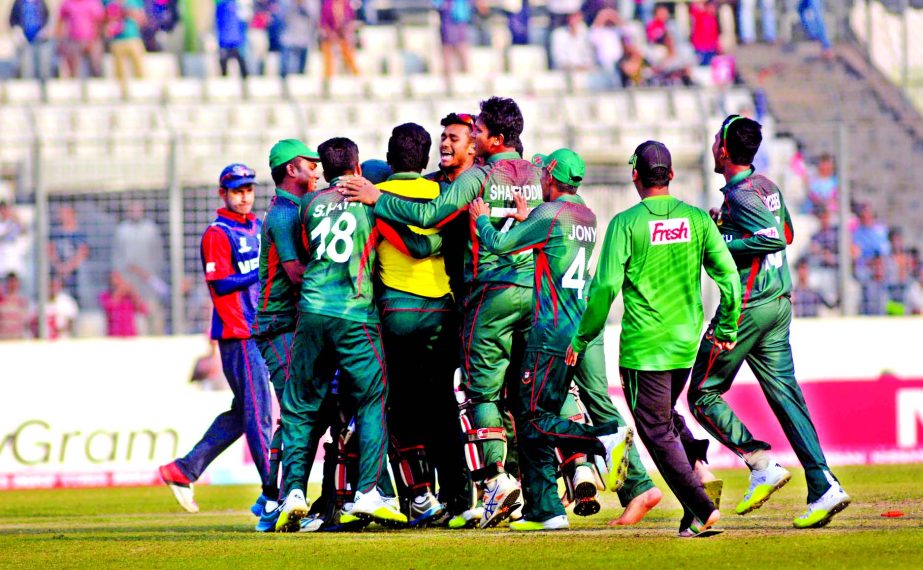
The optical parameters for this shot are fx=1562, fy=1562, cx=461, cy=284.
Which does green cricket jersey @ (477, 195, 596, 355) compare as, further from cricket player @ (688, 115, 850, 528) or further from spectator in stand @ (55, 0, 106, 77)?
spectator in stand @ (55, 0, 106, 77)

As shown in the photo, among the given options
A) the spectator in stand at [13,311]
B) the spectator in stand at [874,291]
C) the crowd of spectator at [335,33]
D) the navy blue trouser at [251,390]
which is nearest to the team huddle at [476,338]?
the navy blue trouser at [251,390]

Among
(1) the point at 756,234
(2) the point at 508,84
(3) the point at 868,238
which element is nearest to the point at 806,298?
(3) the point at 868,238

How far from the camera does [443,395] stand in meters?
9.98

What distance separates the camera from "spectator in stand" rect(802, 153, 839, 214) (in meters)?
18.4

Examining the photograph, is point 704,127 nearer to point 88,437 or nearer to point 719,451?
point 719,451

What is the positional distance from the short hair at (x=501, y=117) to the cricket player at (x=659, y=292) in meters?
1.29

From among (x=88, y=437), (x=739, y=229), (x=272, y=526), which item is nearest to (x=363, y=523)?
(x=272, y=526)

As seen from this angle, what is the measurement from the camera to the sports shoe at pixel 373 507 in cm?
934

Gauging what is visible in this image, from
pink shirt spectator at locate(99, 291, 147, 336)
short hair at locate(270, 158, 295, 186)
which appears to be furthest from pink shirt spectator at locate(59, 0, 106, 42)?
short hair at locate(270, 158, 295, 186)

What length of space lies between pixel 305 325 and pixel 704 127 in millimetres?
10164

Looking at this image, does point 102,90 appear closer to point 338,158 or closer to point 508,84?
point 508,84

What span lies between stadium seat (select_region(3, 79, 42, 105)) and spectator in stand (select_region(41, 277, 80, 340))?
7.56m

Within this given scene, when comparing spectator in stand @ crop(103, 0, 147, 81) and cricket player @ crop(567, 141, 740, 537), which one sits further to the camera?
spectator in stand @ crop(103, 0, 147, 81)

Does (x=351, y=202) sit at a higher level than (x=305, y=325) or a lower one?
higher
